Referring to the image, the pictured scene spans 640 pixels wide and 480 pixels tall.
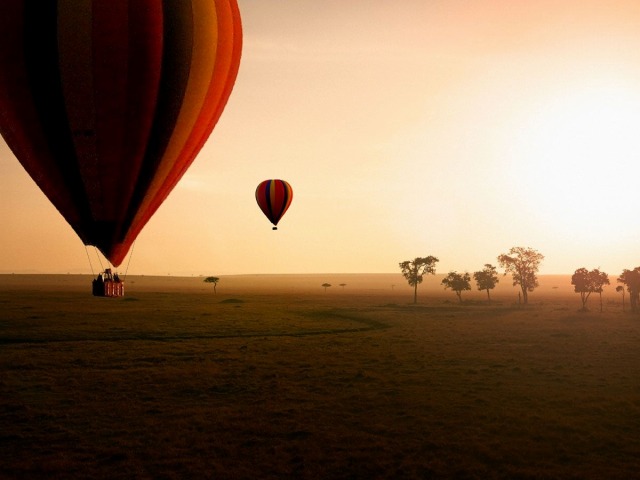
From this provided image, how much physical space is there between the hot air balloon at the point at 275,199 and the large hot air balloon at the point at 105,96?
2486 cm

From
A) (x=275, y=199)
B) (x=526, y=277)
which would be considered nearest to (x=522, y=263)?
(x=526, y=277)

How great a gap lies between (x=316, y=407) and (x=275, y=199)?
2498cm

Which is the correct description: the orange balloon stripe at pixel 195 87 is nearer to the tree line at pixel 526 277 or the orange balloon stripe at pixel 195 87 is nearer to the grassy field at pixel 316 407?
the grassy field at pixel 316 407

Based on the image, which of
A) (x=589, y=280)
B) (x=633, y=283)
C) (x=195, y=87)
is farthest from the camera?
(x=589, y=280)

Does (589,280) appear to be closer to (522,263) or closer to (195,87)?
(522,263)

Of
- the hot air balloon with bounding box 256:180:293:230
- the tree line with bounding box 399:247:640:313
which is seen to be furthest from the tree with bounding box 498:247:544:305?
the hot air balloon with bounding box 256:180:293:230

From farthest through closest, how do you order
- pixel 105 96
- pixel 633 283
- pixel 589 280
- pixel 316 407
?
pixel 589 280
pixel 633 283
pixel 316 407
pixel 105 96

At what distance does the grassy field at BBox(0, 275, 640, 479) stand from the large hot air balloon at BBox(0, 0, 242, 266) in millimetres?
7724

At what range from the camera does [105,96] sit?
60.5 ft

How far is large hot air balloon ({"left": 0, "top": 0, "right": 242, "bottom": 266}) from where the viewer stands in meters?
17.9

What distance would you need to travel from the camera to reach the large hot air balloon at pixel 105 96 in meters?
17.9

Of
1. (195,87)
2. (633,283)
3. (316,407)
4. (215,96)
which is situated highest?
(215,96)

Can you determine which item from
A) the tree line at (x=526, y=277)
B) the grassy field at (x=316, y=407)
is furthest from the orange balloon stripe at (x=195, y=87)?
the tree line at (x=526, y=277)

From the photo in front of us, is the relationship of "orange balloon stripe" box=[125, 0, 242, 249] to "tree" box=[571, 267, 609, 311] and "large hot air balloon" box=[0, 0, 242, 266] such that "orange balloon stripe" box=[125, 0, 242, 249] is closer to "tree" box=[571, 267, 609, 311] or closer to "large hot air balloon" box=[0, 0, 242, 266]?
"large hot air balloon" box=[0, 0, 242, 266]
